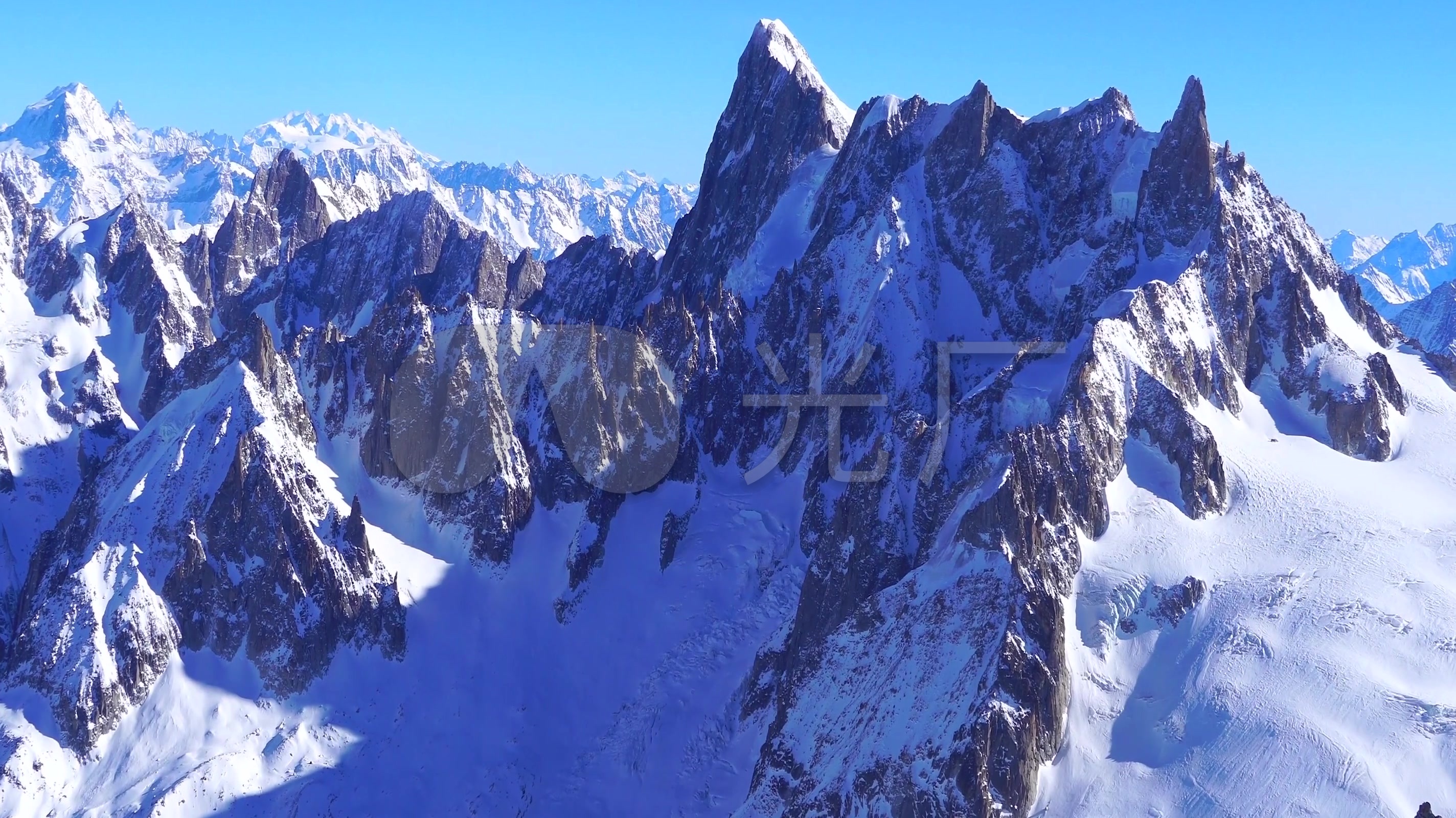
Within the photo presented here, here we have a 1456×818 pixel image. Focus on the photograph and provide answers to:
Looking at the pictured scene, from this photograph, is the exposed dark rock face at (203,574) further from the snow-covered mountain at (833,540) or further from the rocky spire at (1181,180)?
the rocky spire at (1181,180)

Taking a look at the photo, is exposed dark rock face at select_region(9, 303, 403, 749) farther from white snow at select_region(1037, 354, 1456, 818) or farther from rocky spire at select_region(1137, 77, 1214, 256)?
rocky spire at select_region(1137, 77, 1214, 256)

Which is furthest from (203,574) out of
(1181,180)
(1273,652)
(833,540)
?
(1181,180)

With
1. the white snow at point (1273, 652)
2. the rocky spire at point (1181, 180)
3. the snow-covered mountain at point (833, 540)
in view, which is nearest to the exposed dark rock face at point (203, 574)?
the snow-covered mountain at point (833, 540)

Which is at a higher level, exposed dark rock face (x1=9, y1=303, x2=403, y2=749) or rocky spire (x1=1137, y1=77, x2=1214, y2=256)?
rocky spire (x1=1137, y1=77, x2=1214, y2=256)

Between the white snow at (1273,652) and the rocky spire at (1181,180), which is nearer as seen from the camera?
the white snow at (1273,652)

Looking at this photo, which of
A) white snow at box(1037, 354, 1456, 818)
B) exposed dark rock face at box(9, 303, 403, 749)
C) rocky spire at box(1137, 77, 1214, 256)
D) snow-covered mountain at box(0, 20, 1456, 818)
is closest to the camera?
white snow at box(1037, 354, 1456, 818)

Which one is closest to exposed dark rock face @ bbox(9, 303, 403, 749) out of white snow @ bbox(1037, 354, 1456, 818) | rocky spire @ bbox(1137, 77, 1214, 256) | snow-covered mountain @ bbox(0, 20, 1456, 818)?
snow-covered mountain @ bbox(0, 20, 1456, 818)

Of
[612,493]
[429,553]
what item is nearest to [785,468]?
[612,493]
